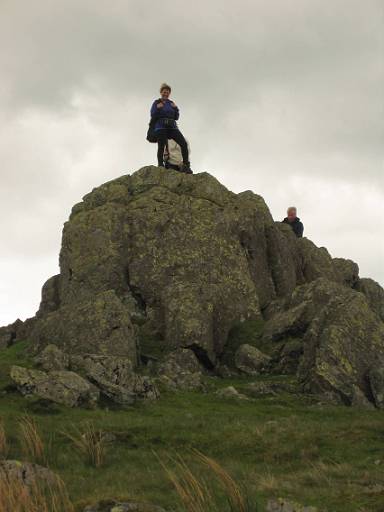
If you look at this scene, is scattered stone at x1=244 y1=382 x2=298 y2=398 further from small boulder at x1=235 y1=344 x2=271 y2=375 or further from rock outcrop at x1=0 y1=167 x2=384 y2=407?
small boulder at x1=235 y1=344 x2=271 y2=375

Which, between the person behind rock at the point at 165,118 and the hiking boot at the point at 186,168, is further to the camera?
the hiking boot at the point at 186,168

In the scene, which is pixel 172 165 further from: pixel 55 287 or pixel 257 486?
pixel 257 486

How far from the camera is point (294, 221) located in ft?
180

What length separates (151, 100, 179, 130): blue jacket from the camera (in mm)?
46156

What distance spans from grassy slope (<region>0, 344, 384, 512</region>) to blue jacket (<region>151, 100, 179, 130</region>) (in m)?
24.5

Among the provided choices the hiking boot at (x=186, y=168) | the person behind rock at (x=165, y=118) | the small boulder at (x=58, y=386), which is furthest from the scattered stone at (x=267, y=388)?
the hiking boot at (x=186, y=168)

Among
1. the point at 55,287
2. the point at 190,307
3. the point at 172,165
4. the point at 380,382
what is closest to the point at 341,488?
the point at 380,382

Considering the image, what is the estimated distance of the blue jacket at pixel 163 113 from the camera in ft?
151

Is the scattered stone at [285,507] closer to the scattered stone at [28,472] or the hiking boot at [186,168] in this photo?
the scattered stone at [28,472]

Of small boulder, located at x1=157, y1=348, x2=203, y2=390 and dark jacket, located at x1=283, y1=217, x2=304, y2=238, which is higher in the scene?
dark jacket, located at x1=283, y1=217, x2=304, y2=238

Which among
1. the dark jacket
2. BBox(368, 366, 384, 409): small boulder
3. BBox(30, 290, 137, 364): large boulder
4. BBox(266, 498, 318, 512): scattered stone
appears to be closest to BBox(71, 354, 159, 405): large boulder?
BBox(30, 290, 137, 364): large boulder

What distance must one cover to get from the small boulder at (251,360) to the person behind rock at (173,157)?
70.0 feet

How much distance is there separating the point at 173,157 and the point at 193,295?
18134 mm

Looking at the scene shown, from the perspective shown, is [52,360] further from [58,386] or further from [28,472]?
[28,472]
